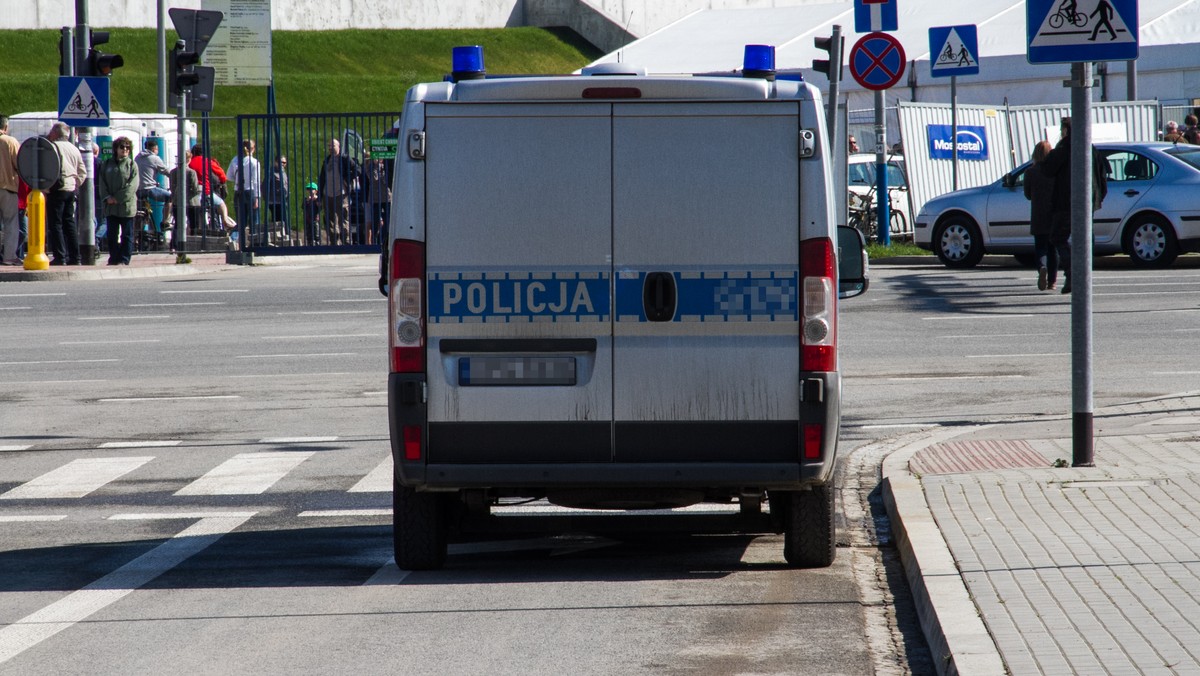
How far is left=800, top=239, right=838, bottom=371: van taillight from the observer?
7.11m

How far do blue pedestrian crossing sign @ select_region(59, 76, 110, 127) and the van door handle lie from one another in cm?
2004

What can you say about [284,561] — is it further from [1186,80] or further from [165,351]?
[1186,80]

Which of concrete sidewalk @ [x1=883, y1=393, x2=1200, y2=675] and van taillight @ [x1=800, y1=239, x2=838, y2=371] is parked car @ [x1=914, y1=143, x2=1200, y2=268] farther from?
van taillight @ [x1=800, y1=239, x2=838, y2=371]

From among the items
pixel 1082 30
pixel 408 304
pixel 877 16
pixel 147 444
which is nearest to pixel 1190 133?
pixel 877 16

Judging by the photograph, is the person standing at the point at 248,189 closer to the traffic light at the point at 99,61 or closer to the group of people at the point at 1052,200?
the traffic light at the point at 99,61

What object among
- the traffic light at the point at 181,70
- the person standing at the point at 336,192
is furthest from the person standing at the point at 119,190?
the person standing at the point at 336,192

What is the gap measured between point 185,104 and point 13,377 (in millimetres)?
14391

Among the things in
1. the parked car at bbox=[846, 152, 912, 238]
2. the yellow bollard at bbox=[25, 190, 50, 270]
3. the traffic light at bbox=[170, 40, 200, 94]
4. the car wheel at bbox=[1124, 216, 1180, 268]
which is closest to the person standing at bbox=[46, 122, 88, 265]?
the yellow bollard at bbox=[25, 190, 50, 270]

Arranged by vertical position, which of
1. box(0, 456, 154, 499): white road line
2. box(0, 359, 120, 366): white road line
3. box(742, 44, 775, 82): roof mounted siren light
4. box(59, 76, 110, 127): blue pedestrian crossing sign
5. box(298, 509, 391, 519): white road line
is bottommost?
box(298, 509, 391, 519): white road line

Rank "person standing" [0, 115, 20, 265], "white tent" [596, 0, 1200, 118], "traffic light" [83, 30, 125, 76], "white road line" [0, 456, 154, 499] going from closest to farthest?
"white road line" [0, 456, 154, 499]
"person standing" [0, 115, 20, 265]
"traffic light" [83, 30, 125, 76]
"white tent" [596, 0, 1200, 118]

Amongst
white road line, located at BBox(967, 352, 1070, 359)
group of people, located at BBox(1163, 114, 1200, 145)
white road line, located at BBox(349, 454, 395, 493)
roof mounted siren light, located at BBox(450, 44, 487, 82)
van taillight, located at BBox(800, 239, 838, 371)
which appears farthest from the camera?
group of people, located at BBox(1163, 114, 1200, 145)

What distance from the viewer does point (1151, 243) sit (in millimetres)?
23312

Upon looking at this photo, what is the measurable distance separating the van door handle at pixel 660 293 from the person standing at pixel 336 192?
2297 centimetres

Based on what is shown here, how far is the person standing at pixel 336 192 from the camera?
29.7 meters
